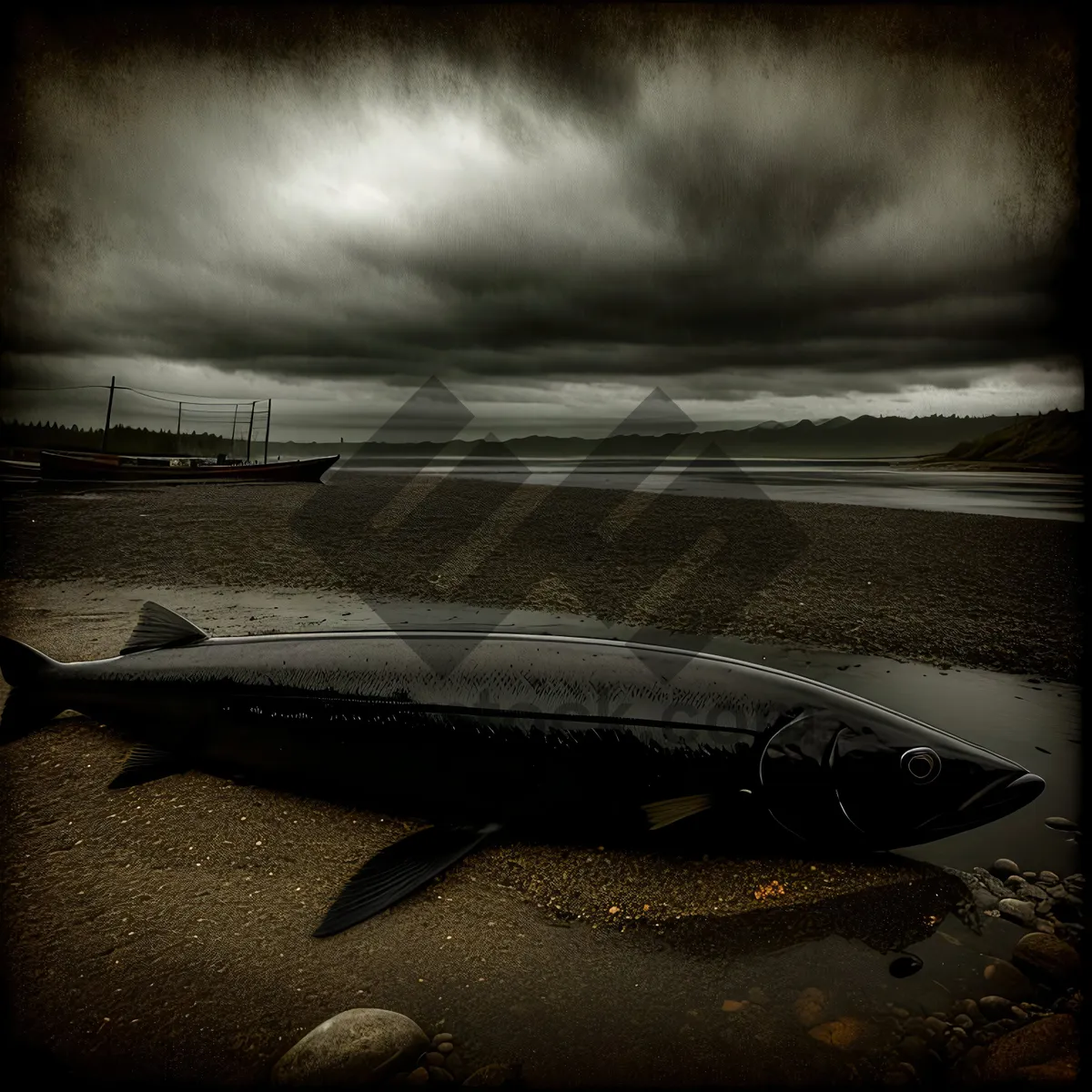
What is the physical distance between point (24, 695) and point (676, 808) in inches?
159

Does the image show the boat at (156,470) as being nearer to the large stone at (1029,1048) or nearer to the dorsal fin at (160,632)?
the dorsal fin at (160,632)

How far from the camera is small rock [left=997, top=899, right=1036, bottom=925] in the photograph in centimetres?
309

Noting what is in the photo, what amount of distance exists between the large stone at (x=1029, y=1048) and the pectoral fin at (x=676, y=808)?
1286 mm

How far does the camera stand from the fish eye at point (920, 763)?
3.14 m

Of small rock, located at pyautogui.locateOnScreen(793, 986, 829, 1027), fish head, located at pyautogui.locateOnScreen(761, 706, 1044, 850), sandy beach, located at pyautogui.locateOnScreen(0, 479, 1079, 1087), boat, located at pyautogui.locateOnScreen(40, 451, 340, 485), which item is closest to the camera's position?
sandy beach, located at pyautogui.locateOnScreen(0, 479, 1079, 1087)

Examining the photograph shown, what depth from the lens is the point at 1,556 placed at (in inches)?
486

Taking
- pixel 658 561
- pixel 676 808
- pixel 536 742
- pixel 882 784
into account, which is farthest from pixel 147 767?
pixel 658 561

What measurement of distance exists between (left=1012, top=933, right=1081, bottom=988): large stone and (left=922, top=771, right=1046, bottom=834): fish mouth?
47cm

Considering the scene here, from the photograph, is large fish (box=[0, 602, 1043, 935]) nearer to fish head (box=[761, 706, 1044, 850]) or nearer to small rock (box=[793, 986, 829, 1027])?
fish head (box=[761, 706, 1044, 850])

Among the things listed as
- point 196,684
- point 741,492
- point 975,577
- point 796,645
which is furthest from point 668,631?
point 741,492

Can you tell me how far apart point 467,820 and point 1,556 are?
12.9 meters

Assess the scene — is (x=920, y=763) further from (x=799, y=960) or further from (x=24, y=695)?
(x=24, y=695)

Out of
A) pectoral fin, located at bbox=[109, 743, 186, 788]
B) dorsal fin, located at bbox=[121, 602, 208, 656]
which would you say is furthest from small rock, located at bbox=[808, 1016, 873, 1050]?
dorsal fin, located at bbox=[121, 602, 208, 656]

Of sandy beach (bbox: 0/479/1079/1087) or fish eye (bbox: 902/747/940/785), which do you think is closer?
sandy beach (bbox: 0/479/1079/1087)
